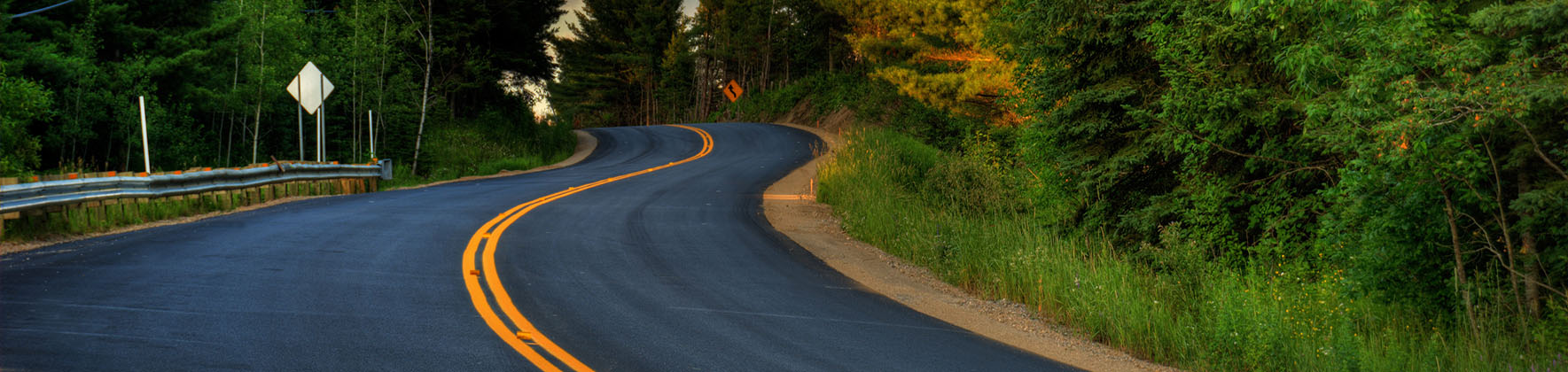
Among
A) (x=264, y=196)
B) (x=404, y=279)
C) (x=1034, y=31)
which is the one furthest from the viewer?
(x=264, y=196)

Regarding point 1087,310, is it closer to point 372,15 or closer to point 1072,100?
point 1072,100

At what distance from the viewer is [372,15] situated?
2512 cm

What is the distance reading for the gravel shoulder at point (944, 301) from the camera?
6.33 metres

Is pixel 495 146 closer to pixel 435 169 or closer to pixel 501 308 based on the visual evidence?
pixel 435 169

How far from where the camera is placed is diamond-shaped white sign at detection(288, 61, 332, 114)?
18.8 metres

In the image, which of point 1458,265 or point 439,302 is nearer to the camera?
point 1458,265

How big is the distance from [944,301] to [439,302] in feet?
14.4

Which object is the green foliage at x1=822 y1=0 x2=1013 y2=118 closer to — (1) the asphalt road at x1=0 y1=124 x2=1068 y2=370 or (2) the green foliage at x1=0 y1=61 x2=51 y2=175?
(1) the asphalt road at x1=0 y1=124 x2=1068 y2=370

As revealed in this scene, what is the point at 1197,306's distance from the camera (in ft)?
24.5

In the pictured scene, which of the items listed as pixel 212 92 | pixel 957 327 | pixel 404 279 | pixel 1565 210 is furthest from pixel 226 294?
pixel 212 92

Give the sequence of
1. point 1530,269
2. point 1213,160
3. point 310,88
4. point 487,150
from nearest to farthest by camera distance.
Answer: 1. point 1530,269
2. point 1213,160
3. point 310,88
4. point 487,150

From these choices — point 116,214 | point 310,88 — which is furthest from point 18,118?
point 116,214

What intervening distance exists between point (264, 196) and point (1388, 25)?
53.5 feet

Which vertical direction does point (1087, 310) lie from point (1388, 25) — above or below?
below
